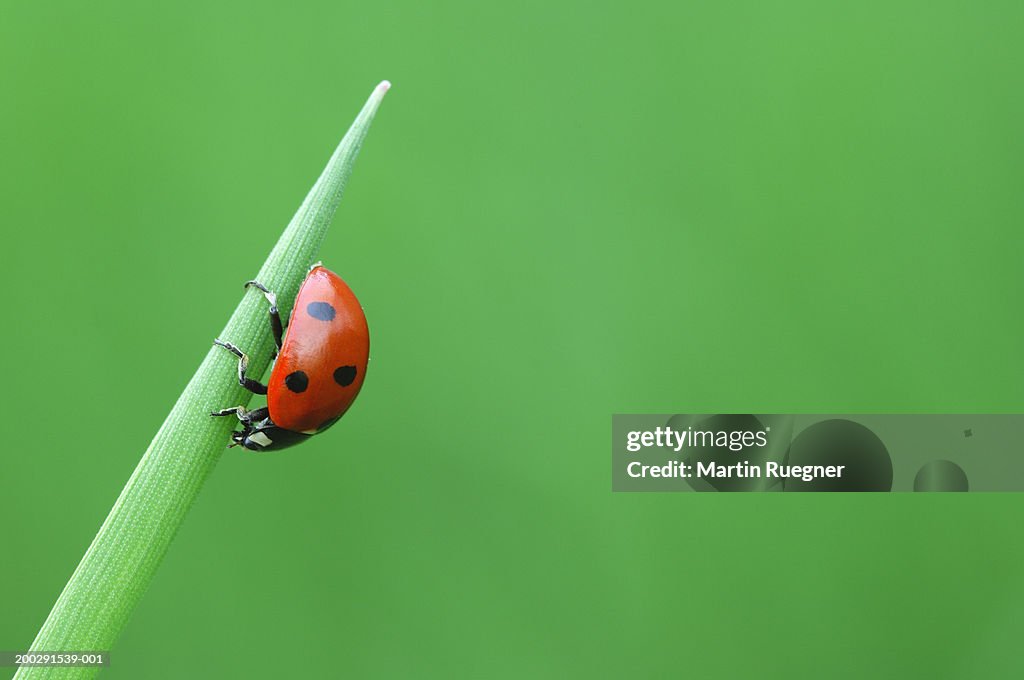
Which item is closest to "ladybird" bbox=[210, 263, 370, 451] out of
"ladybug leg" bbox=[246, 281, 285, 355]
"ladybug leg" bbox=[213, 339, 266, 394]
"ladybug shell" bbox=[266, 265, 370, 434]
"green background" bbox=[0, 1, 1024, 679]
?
"ladybug shell" bbox=[266, 265, 370, 434]

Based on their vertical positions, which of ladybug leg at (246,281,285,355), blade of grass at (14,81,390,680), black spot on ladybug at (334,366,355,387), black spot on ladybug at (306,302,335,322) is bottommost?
blade of grass at (14,81,390,680)

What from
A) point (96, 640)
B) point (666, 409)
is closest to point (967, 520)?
point (666, 409)

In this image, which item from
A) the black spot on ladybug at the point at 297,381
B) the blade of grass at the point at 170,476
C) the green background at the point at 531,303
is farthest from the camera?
the green background at the point at 531,303

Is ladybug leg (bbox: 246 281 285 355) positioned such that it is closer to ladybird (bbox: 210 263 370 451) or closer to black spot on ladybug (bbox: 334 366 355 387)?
ladybird (bbox: 210 263 370 451)

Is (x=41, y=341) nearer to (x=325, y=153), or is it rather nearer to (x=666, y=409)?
(x=325, y=153)

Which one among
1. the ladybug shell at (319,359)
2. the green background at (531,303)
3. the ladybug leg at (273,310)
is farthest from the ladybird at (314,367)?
the green background at (531,303)

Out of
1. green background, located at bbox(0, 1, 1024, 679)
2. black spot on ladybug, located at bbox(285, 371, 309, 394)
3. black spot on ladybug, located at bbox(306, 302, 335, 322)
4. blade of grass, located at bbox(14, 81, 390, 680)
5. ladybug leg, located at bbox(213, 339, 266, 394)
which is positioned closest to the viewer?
blade of grass, located at bbox(14, 81, 390, 680)

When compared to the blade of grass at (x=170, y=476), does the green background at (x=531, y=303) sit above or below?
above

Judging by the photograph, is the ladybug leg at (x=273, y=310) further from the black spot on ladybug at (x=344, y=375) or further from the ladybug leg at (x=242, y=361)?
the black spot on ladybug at (x=344, y=375)
